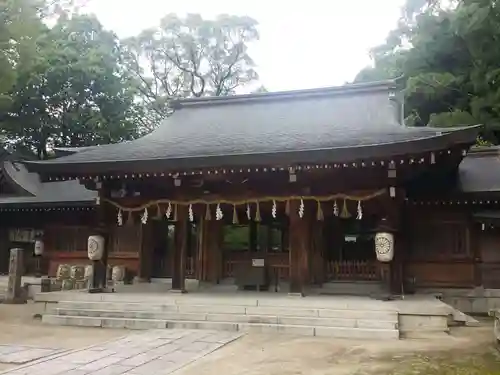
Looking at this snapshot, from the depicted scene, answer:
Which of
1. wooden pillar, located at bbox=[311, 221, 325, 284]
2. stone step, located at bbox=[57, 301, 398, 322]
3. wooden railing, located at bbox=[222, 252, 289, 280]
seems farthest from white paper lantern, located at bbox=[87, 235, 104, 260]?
wooden pillar, located at bbox=[311, 221, 325, 284]

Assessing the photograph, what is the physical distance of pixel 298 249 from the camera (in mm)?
11609

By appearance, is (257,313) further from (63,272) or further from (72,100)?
(72,100)

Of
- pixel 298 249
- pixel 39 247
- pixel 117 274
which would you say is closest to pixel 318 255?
pixel 298 249

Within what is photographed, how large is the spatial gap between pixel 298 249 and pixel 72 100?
22.9m

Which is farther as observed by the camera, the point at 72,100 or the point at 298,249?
the point at 72,100

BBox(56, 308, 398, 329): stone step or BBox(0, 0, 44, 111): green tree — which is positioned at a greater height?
BBox(0, 0, 44, 111): green tree

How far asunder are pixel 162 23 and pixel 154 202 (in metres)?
26.6

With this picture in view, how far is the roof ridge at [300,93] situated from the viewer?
15867 millimetres

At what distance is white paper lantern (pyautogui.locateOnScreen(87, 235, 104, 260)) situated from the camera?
41.3 feet

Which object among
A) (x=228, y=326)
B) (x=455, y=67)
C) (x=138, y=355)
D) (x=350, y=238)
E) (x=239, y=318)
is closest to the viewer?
(x=138, y=355)

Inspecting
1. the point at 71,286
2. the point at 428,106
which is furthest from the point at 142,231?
the point at 428,106

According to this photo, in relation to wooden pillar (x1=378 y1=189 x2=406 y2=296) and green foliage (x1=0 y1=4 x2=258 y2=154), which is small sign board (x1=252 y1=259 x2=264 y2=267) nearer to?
wooden pillar (x1=378 y1=189 x2=406 y2=296)

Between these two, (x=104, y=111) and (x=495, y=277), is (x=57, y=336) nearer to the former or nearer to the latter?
(x=495, y=277)

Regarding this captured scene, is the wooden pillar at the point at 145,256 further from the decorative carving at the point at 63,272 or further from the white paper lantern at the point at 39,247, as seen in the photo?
the white paper lantern at the point at 39,247
